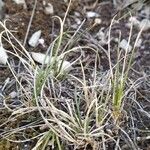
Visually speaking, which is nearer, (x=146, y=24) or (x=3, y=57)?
(x=3, y=57)

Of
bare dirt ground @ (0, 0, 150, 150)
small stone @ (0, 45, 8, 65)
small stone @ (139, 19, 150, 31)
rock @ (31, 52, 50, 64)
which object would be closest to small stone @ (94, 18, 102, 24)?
bare dirt ground @ (0, 0, 150, 150)

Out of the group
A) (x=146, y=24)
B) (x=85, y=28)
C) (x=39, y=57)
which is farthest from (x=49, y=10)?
(x=146, y=24)

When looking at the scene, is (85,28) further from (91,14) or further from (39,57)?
(39,57)

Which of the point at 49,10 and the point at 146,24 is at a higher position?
the point at 49,10

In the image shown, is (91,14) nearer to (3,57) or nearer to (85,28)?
(85,28)

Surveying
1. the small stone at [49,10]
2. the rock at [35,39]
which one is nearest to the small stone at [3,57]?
the rock at [35,39]

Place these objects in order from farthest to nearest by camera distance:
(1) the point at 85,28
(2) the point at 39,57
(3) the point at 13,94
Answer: (1) the point at 85,28 < (2) the point at 39,57 < (3) the point at 13,94

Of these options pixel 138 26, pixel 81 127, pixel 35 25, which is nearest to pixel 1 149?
pixel 81 127

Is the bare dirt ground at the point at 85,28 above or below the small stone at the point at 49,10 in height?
below

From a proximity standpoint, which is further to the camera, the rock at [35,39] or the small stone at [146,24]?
the small stone at [146,24]

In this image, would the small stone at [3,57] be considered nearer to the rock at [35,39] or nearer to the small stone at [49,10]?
the rock at [35,39]

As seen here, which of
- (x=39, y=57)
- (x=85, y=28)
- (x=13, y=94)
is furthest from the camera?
(x=85, y=28)

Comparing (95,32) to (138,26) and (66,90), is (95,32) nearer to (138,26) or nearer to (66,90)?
(138,26)
